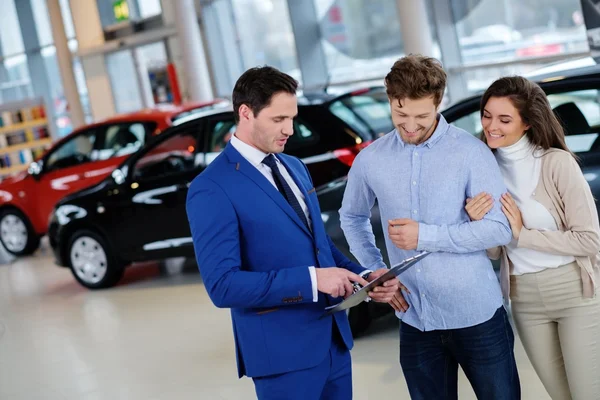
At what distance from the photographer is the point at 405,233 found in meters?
2.41

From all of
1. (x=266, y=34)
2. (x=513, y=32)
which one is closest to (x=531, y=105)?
(x=513, y=32)

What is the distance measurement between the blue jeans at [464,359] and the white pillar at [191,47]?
1271cm

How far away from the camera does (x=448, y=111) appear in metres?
→ 4.50

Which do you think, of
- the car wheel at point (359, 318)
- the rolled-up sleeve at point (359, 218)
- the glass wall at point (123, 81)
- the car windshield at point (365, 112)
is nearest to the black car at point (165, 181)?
the car windshield at point (365, 112)

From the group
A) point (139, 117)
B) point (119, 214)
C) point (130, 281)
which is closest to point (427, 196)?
point (119, 214)

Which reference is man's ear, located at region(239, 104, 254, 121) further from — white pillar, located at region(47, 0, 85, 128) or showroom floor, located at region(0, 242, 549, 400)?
white pillar, located at region(47, 0, 85, 128)

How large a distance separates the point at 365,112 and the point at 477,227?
12.5 ft

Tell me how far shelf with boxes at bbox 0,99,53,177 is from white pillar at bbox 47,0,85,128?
147cm

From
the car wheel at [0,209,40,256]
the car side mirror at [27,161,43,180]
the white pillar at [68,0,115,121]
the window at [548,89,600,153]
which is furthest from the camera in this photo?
the white pillar at [68,0,115,121]

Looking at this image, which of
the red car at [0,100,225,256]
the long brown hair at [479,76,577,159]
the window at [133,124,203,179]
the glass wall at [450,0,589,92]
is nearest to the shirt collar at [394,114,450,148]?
the long brown hair at [479,76,577,159]

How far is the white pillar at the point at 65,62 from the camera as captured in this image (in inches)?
700

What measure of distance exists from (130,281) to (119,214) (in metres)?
1.05

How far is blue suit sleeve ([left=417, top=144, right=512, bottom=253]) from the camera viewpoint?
240cm

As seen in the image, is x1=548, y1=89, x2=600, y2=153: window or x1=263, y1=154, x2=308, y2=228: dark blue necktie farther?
x1=548, y1=89, x2=600, y2=153: window
